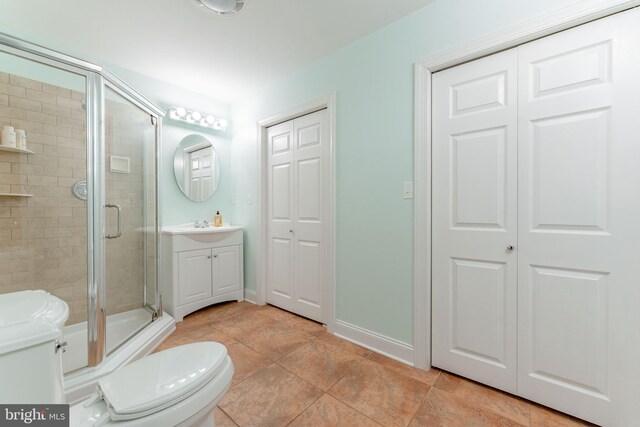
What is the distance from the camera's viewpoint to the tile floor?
50.3 inches

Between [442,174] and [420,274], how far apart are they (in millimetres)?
663

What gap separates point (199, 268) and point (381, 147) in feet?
6.78

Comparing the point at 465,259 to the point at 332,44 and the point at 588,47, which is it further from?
the point at 332,44

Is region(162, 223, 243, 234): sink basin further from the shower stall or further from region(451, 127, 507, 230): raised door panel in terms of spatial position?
region(451, 127, 507, 230): raised door panel

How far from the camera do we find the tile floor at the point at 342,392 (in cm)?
128

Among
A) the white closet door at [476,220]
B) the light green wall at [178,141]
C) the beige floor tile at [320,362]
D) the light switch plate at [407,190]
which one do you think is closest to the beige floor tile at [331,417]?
the beige floor tile at [320,362]

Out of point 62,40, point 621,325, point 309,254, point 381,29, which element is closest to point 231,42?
point 381,29

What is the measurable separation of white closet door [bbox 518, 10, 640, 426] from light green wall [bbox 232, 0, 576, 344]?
→ 0.43 m

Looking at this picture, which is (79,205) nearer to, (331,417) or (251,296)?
(251,296)

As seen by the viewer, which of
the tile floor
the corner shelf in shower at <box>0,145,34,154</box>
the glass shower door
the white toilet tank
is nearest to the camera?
the white toilet tank

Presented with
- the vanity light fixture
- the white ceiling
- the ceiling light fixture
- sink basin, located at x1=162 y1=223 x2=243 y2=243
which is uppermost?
the white ceiling

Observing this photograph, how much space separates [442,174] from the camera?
1.63 m

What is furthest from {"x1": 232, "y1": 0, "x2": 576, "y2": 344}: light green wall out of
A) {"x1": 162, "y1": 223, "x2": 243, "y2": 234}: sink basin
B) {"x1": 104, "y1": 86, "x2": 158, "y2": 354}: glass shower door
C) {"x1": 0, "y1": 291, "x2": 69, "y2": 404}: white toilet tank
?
{"x1": 0, "y1": 291, "x2": 69, "y2": 404}: white toilet tank

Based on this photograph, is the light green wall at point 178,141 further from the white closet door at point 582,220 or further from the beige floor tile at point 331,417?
the white closet door at point 582,220
